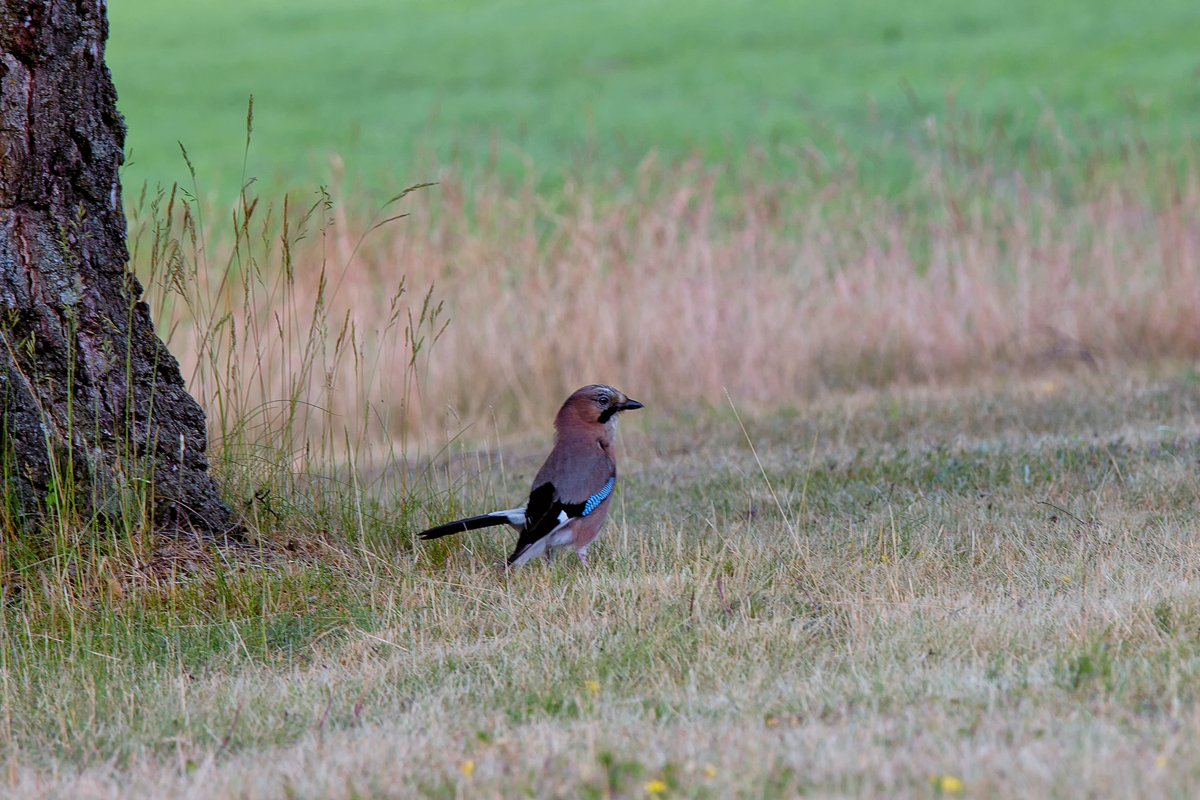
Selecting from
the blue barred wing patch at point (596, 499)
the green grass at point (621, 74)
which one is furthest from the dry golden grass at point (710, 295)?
the green grass at point (621, 74)

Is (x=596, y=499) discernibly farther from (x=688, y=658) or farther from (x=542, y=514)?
(x=688, y=658)

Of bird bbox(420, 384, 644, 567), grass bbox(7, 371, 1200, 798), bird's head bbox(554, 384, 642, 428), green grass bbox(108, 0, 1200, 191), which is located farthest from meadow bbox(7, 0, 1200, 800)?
green grass bbox(108, 0, 1200, 191)

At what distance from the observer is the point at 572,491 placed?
452 centimetres

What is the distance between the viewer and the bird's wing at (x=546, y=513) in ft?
14.3

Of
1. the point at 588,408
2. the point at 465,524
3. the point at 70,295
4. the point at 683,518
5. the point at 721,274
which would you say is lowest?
the point at 683,518

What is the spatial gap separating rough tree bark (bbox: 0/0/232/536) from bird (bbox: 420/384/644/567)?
40.9 inches

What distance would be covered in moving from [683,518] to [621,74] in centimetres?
2409

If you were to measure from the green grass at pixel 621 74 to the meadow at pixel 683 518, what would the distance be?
8503 mm

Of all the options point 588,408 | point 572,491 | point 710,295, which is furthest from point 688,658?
point 710,295

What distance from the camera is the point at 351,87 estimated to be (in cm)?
2856

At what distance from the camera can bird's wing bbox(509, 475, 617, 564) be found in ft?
14.3

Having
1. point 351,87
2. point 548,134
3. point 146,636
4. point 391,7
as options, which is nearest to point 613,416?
point 146,636

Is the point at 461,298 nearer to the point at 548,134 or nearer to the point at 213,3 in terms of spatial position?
the point at 548,134

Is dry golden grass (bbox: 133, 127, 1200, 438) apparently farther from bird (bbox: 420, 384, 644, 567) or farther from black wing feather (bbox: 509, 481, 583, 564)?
black wing feather (bbox: 509, 481, 583, 564)
